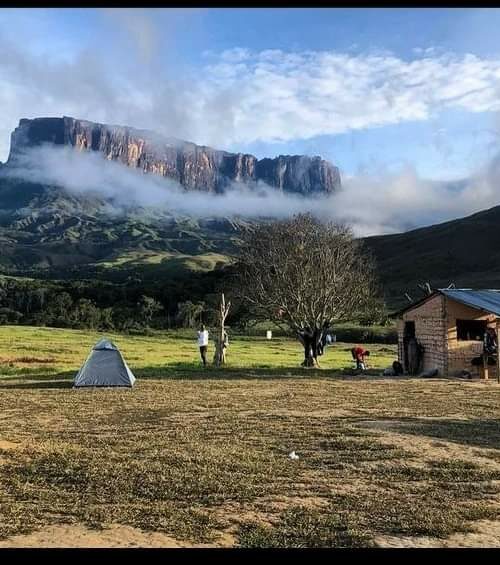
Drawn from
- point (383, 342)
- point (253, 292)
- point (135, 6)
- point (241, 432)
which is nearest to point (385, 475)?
point (241, 432)

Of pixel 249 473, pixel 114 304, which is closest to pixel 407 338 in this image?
pixel 249 473

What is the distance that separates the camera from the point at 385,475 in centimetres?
882

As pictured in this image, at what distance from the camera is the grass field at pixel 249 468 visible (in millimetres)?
6355

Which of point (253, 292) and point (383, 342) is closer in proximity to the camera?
point (253, 292)

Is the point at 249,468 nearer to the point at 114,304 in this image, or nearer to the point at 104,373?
the point at 104,373

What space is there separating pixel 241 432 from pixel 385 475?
418 centimetres

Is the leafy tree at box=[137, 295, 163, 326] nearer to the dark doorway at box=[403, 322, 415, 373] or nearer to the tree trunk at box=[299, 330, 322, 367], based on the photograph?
the tree trunk at box=[299, 330, 322, 367]

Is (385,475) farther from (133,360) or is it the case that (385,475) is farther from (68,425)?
(133,360)

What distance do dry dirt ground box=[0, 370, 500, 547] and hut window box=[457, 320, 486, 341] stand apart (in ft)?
35.0

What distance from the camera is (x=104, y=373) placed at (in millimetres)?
21938

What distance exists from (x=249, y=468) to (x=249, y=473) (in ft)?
0.90

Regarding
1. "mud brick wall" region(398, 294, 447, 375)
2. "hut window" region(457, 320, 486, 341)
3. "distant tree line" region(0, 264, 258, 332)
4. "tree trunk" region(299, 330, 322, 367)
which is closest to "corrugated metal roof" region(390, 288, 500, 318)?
"mud brick wall" region(398, 294, 447, 375)

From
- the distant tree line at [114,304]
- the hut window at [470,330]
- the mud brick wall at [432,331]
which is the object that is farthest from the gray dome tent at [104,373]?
the distant tree line at [114,304]
